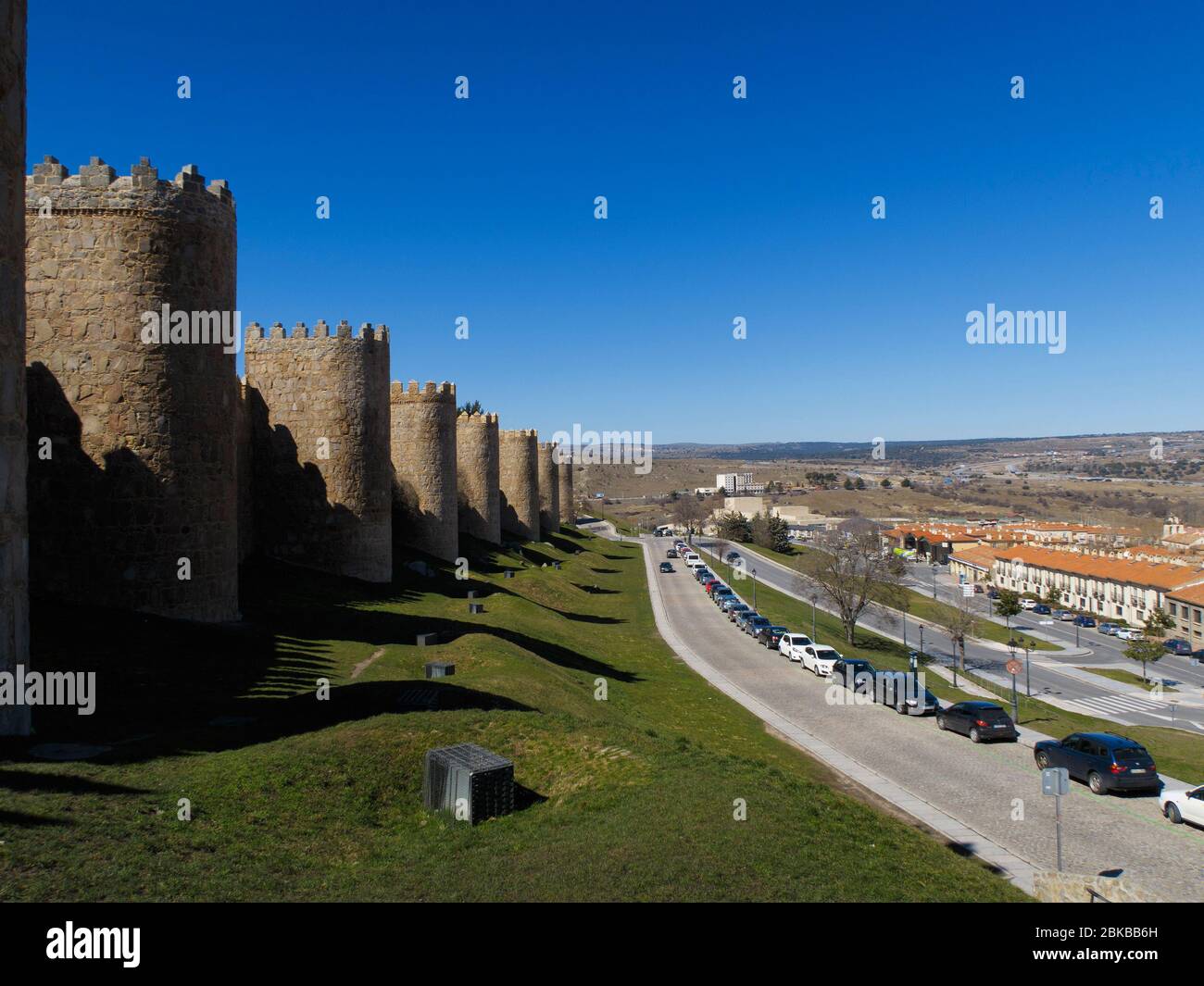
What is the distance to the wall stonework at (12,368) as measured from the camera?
10820 millimetres

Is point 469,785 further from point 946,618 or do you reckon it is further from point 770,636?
point 946,618

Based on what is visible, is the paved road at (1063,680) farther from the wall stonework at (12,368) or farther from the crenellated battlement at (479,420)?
the wall stonework at (12,368)

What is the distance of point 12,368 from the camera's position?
11031 millimetres

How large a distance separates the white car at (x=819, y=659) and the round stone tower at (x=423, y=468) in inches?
722

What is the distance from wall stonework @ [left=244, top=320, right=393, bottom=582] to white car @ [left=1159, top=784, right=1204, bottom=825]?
25.0 metres

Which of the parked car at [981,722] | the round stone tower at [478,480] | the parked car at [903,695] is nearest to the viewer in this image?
the parked car at [981,722]

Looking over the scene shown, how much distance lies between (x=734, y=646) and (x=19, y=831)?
32.5 metres

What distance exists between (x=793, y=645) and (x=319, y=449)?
21080 millimetres

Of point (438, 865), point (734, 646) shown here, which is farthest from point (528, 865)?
point (734, 646)

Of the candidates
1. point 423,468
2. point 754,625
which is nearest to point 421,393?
point 423,468

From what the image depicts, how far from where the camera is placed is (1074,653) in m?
61.3

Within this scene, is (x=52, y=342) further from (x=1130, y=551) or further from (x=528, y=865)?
(x=1130, y=551)

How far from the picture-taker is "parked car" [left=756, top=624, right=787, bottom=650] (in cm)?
3872

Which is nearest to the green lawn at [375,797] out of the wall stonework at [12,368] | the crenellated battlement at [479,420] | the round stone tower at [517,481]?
the wall stonework at [12,368]
